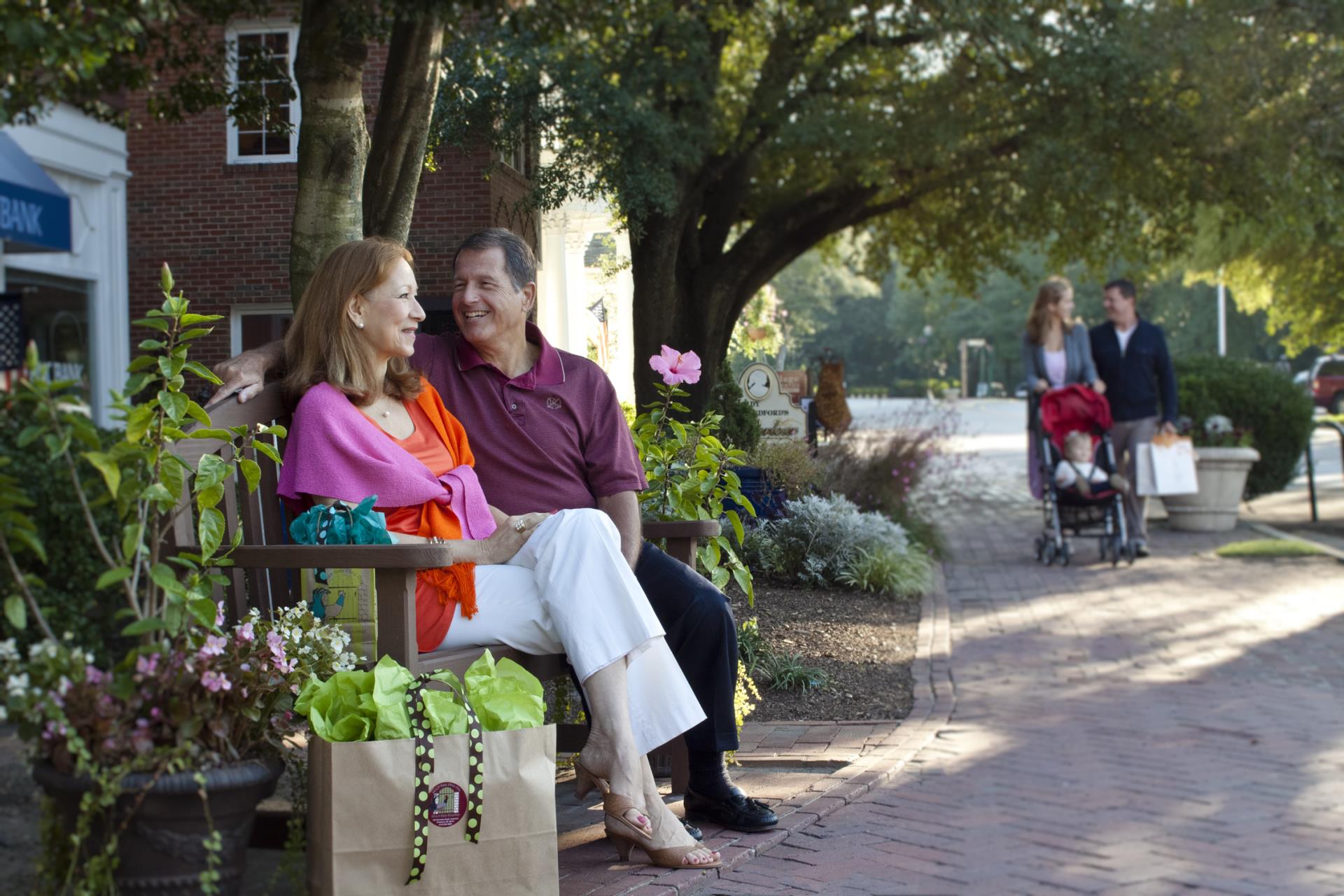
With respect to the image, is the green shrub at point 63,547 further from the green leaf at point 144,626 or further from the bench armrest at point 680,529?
the green leaf at point 144,626

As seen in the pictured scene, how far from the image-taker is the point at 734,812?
13.6 feet

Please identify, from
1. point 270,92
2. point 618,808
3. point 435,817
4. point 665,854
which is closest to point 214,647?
point 435,817

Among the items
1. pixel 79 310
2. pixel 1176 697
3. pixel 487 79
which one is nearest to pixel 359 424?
pixel 1176 697

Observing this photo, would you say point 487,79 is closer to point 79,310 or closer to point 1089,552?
point 1089,552

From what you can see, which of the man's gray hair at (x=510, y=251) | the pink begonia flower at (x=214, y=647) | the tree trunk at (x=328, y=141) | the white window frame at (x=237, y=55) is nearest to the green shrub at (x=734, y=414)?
the white window frame at (x=237, y=55)

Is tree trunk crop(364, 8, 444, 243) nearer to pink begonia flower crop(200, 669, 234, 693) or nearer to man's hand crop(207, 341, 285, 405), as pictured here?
man's hand crop(207, 341, 285, 405)

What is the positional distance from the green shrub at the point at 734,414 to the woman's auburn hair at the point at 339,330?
5591mm

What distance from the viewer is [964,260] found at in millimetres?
18516

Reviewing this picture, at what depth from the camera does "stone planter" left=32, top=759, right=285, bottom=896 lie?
8.64 ft

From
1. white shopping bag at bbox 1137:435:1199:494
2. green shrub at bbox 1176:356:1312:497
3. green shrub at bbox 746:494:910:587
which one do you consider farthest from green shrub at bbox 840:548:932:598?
green shrub at bbox 1176:356:1312:497

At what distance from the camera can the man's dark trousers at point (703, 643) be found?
412 centimetres

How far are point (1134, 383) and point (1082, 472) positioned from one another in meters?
1.29

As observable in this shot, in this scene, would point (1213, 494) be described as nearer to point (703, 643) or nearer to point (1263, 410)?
point (1263, 410)

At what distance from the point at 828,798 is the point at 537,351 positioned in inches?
68.4
